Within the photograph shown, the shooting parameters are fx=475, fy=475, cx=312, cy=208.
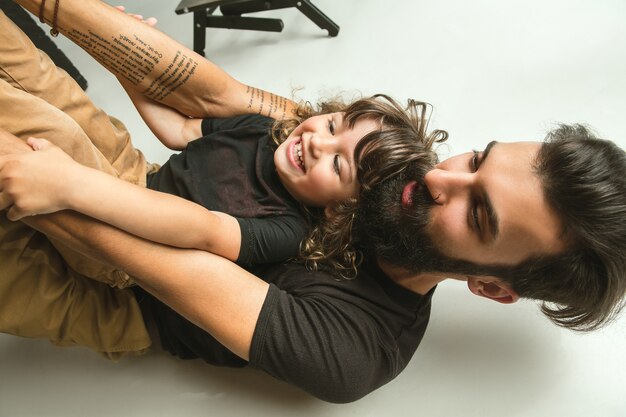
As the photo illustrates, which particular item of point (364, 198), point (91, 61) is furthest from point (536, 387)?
point (91, 61)

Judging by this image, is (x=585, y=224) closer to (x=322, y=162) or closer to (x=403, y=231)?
(x=403, y=231)

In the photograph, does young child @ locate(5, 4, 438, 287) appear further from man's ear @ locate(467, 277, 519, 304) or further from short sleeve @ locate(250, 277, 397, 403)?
man's ear @ locate(467, 277, 519, 304)

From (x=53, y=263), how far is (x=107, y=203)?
0.25 m

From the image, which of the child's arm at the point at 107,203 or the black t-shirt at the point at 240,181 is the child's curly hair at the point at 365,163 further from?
the child's arm at the point at 107,203

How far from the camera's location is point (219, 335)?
81cm

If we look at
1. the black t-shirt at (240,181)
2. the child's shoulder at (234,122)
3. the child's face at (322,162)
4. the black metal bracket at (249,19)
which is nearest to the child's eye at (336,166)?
the child's face at (322,162)

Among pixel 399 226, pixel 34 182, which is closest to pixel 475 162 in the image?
pixel 399 226

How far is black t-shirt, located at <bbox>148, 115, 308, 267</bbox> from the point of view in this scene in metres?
1.02

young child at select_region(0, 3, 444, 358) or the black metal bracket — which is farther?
Answer: the black metal bracket

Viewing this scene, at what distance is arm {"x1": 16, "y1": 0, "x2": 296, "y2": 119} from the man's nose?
53 centimetres

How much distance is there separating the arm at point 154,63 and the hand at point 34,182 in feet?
1.38

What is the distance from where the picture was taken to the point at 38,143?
0.80 m

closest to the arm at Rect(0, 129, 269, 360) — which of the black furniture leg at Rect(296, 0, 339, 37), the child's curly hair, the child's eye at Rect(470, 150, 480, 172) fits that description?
the child's curly hair

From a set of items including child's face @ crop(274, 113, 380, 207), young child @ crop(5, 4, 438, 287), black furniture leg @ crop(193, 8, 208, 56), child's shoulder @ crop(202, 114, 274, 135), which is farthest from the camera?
black furniture leg @ crop(193, 8, 208, 56)
